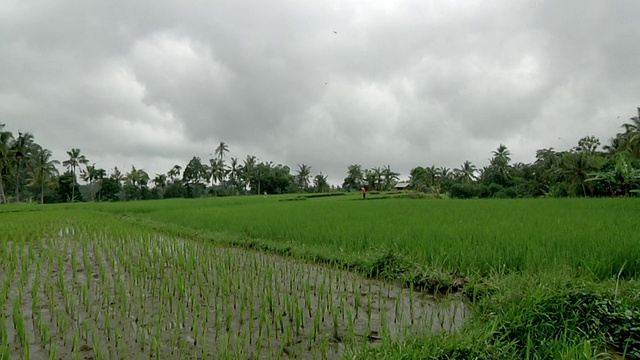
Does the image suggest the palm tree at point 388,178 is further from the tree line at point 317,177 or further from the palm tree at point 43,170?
the palm tree at point 43,170

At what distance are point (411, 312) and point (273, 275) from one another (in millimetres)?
2004

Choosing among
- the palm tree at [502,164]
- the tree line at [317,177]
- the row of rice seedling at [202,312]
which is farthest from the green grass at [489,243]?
the palm tree at [502,164]

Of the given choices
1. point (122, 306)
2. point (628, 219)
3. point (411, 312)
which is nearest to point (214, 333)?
point (122, 306)

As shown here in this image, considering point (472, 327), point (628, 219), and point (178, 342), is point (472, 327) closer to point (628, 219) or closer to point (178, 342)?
point (178, 342)

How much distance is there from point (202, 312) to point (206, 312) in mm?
234

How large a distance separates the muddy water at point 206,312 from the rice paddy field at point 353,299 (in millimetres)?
18

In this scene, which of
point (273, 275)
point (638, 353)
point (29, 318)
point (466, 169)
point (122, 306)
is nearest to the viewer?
point (638, 353)

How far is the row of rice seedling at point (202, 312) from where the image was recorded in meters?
2.54

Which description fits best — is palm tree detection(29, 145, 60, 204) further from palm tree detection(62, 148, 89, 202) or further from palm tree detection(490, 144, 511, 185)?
palm tree detection(490, 144, 511, 185)

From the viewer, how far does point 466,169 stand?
47.6 meters

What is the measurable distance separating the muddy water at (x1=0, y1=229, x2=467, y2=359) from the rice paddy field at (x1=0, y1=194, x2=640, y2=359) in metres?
0.02

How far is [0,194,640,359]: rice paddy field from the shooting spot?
95.4 inches

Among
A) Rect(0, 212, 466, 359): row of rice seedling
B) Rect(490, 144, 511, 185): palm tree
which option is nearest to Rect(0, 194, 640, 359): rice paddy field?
Rect(0, 212, 466, 359): row of rice seedling

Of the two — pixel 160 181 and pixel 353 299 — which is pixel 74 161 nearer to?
pixel 160 181
